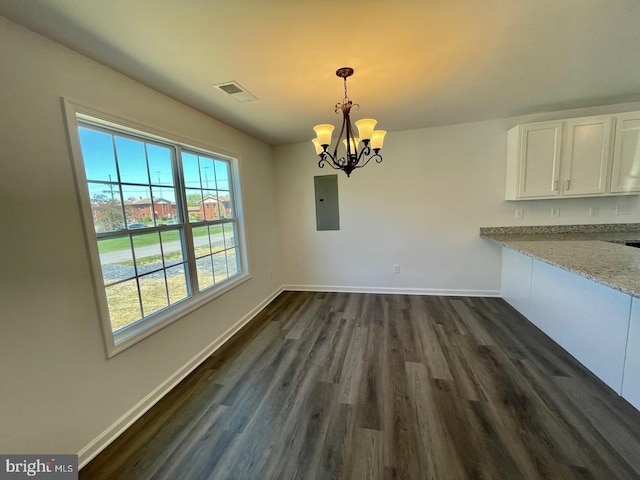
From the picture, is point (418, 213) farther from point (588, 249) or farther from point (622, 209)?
point (622, 209)

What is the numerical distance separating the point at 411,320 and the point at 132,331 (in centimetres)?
283

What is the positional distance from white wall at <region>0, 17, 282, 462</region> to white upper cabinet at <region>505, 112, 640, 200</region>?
410cm

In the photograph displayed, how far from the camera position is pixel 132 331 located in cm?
187

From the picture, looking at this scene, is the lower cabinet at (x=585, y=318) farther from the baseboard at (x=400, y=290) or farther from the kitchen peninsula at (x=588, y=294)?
the baseboard at (x=400, y=290)

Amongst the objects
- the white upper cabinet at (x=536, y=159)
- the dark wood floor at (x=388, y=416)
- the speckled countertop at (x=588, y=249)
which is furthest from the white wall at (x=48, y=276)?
the white upper cabinet at (x=536, y=159)

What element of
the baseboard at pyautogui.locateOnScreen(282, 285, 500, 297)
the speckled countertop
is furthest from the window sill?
the speckled countertop

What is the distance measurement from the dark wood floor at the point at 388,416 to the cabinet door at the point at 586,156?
187 cm

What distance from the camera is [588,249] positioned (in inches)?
91.1

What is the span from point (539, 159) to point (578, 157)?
1.25 feet

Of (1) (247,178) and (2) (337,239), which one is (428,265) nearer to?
(2) (337,239)

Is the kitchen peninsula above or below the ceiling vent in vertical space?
below

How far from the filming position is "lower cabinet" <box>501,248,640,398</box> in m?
1.79

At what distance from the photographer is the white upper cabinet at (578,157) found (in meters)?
2.82

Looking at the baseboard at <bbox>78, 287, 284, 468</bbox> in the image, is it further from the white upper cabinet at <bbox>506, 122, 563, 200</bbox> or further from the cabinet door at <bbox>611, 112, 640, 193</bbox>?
the cabinet door at <bbox>611, 112, 640, 193</bbox>
